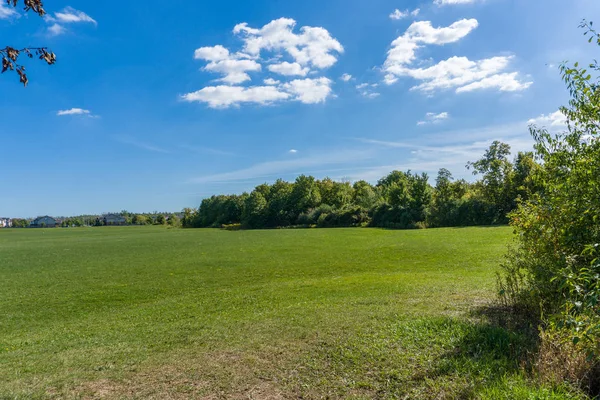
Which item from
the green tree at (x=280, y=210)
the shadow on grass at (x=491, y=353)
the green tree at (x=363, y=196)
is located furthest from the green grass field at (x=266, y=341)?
the green tree at (x=280, y=210)

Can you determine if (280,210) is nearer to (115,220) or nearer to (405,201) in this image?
(405,201)

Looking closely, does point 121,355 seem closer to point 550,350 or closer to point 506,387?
point 506,387

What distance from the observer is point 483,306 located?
335 inches

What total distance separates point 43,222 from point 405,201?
186m

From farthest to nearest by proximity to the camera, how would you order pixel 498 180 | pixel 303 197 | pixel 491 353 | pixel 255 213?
pixel 255 213 → pixel 303 197 → pixel 498 180 → pixel 491 353

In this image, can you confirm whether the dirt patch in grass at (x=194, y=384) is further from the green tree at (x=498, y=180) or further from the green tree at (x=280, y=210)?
the green tree at (x=280, y=210)

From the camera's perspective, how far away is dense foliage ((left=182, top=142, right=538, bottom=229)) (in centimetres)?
5947

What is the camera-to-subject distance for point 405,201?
6575 centimetres

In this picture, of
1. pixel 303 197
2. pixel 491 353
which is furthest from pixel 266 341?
pixel 303 197

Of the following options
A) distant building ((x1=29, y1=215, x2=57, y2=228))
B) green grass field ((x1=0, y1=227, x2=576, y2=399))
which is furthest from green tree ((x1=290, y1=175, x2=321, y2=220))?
distant building ((x1=29, y1=215, x2=57, y2=228))

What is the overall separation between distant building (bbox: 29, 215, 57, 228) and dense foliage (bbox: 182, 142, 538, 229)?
13249 cm

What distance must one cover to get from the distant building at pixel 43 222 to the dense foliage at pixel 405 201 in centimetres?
13249

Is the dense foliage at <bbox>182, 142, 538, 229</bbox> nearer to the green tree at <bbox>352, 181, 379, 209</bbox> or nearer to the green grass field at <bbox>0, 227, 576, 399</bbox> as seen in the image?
the green tree at <bbox>352, 181, 379, 209</bbox>

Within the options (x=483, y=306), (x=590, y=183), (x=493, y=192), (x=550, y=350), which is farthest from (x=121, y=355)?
(x=493, y=192)
